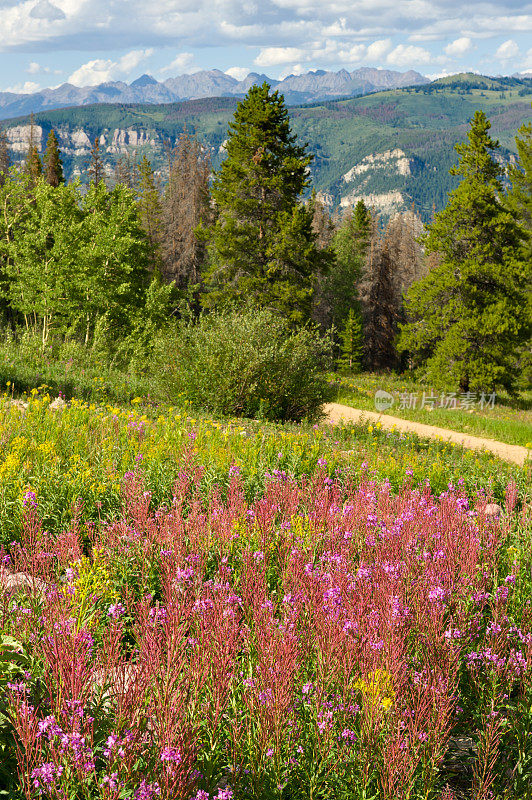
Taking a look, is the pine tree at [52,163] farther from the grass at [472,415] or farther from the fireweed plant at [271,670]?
the fireweed plant at [271,670]

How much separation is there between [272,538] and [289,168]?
2406 cm

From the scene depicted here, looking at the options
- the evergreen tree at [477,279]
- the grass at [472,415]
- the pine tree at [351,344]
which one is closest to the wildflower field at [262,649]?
the grass at [472,415]

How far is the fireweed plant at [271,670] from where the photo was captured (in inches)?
72.7

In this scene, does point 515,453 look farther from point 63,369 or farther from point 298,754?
point 298,754

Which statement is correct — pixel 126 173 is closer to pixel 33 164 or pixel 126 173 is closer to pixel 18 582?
pixel 33 164

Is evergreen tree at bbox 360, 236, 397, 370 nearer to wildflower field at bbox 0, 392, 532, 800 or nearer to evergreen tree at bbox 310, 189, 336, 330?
evergreen tree at bbox 310, 189, 336, 330

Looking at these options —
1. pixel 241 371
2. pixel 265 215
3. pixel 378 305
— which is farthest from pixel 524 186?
pixel 241 371

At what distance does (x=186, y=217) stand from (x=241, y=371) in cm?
3807

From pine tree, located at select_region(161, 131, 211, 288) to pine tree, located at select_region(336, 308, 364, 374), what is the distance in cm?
1328

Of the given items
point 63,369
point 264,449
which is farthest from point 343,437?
point 63,369

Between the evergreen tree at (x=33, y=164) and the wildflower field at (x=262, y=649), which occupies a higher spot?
the evergreen tree at (x=33, y=164)

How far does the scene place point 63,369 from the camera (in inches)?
485

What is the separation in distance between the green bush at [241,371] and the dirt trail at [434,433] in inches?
47.8

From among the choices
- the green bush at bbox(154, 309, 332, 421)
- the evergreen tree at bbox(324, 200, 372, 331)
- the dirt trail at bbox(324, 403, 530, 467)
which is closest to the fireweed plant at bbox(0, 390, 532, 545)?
the green bush at bbox(154, 309, 332, 421)
